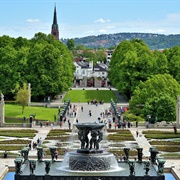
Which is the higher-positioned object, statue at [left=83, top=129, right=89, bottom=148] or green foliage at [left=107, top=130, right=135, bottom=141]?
statue at [left=83, top=129, right=89, bottom=148]

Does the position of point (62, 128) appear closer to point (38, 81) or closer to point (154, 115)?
point (154, 115)

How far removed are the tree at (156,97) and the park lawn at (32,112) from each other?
11823mm

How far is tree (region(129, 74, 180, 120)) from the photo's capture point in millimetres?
93188

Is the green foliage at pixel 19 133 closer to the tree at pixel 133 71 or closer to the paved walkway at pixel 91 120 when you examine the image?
the paved walkway at pixel 91 120

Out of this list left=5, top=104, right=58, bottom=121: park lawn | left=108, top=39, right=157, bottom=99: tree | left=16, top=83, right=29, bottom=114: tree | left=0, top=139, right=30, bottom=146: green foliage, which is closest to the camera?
left=0, top=139, right=30, bottom=146: green foliage

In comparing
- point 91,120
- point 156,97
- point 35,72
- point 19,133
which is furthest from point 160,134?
point 35,72

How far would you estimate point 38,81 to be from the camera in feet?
408

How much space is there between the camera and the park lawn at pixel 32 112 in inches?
3984

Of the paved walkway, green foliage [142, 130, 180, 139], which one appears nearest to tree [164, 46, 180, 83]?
the paved walkway

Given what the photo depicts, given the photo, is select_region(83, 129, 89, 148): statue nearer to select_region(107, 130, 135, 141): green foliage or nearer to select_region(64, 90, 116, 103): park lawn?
select_region(107, 130, 135, 141): green foliage

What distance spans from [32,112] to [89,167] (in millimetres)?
56909

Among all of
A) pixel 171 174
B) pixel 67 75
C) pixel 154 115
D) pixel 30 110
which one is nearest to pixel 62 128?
pixel 154 115

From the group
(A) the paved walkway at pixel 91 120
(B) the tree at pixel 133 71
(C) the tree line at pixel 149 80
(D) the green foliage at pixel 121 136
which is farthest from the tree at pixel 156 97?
(B) the tree at pixel 133 71

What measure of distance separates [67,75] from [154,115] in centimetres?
4499
